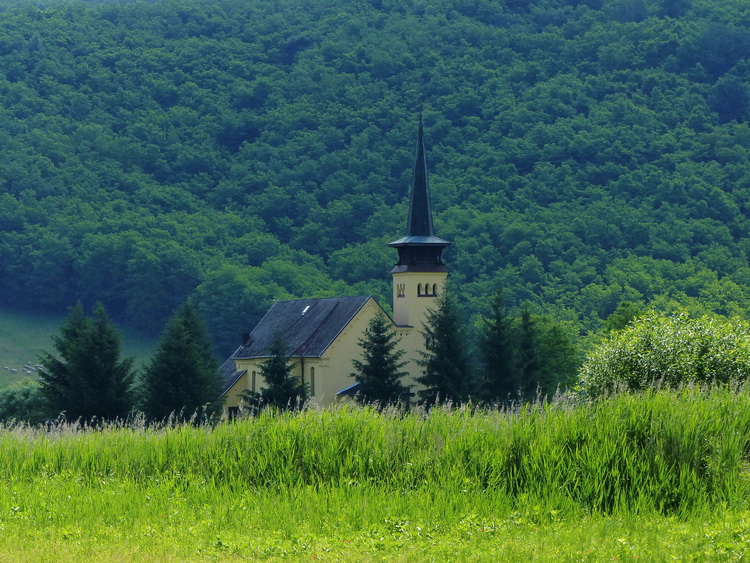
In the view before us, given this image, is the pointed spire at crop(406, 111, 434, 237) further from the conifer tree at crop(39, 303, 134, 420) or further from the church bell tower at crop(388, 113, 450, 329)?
the conifer tree at crop(39, 303, 134, 420)

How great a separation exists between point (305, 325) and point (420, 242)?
996cm

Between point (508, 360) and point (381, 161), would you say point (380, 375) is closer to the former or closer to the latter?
point (508, 360)

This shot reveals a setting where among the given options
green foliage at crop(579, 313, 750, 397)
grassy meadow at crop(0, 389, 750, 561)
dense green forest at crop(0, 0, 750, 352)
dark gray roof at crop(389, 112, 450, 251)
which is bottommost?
grassy meadow at crop(0, 389, 750, 561)

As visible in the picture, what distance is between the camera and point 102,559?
44.3 ft

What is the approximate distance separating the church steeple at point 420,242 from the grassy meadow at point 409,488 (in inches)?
2538

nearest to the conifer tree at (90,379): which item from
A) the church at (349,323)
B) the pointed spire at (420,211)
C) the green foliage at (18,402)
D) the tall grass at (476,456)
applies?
the green foliage at (18,402)

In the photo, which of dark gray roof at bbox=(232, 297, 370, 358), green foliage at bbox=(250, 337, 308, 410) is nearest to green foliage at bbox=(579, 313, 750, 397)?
green foliage at bbox=(250, 337, 308, 410)

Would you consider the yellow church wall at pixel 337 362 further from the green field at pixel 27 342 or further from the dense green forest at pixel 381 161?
the green field at pixel 27 342

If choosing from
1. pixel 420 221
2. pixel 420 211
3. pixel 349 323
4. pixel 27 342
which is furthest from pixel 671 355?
pixel 27 342

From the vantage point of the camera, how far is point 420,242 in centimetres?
8388

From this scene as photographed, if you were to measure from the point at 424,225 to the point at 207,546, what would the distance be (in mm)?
71973

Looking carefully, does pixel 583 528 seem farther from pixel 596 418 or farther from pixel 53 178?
pixel 53 178

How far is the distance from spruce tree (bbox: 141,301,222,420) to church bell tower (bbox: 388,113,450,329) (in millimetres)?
28540

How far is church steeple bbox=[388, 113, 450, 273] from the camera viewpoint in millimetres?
84188
